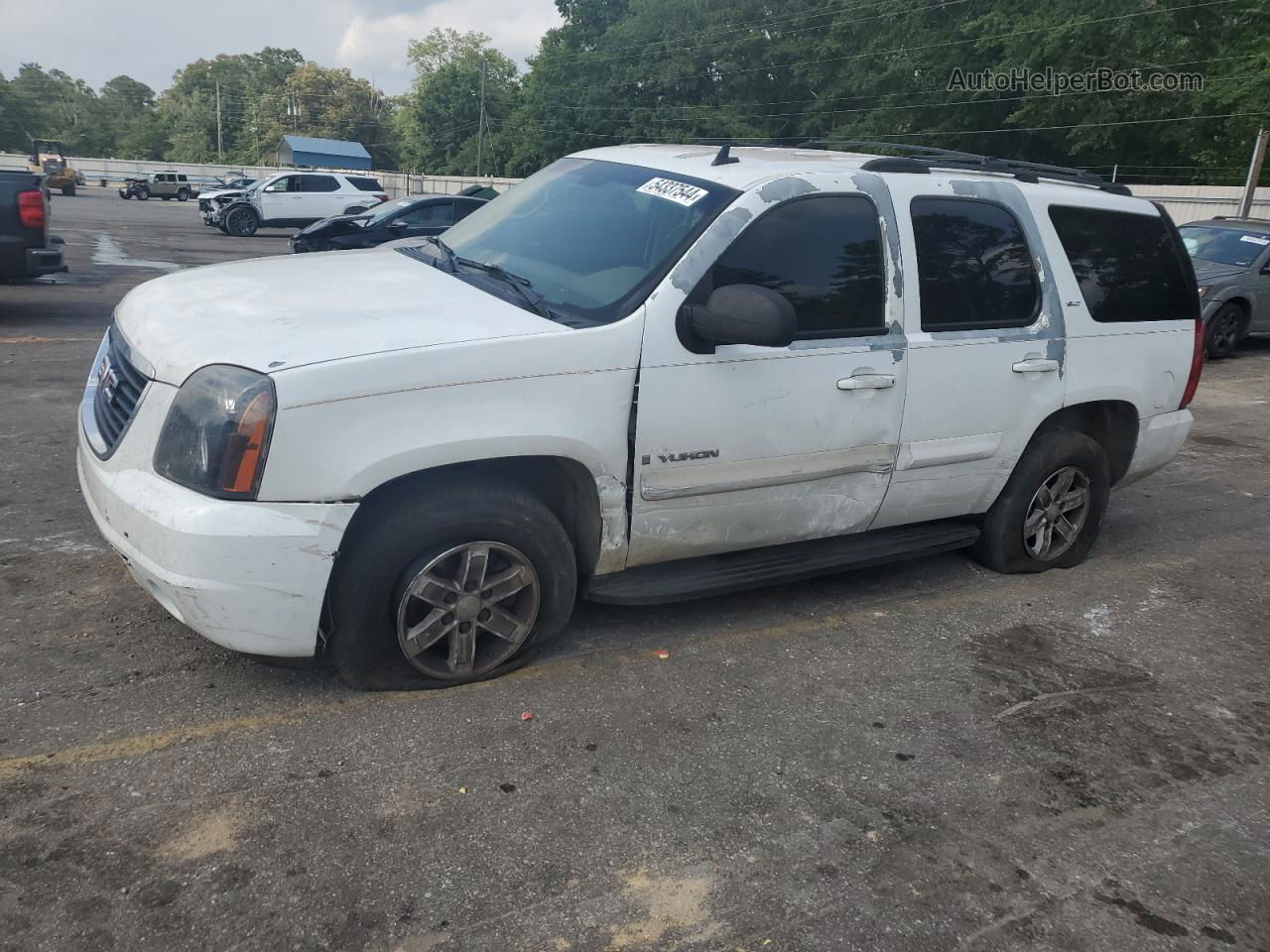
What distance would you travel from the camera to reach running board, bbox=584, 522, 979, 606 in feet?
12.6

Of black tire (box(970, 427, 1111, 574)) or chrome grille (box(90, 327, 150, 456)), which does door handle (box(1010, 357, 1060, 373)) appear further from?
chrome grille (box(90, 327, 150, 456))

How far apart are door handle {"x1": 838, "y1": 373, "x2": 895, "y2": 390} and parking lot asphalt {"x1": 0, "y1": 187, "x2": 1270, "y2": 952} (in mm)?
1055

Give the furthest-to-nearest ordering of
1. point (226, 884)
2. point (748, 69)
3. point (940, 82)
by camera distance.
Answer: point (748, 69) → point (940, 82) → point (226, 884)

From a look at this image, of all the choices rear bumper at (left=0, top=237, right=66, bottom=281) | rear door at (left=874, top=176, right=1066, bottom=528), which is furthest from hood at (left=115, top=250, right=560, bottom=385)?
rear bumper at (left=0, top=237, right=66, bottom=281)

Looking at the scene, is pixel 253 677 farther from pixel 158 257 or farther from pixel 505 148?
pixel 505 148

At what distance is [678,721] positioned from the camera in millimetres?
3520

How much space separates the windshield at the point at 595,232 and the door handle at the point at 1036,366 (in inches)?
62.3

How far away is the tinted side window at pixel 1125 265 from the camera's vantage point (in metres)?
4.80

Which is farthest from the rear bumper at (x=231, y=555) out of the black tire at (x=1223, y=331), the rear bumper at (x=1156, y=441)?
the black tire at (x=1223, y=331)

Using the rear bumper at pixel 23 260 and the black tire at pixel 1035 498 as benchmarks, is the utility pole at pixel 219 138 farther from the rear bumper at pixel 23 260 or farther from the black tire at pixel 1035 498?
the black tire at pixel 1035 498

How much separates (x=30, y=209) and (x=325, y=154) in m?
73.4

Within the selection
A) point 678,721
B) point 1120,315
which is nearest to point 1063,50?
point 1120,315

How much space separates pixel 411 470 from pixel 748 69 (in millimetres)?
55532

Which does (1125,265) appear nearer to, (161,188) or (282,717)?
(282,717)
